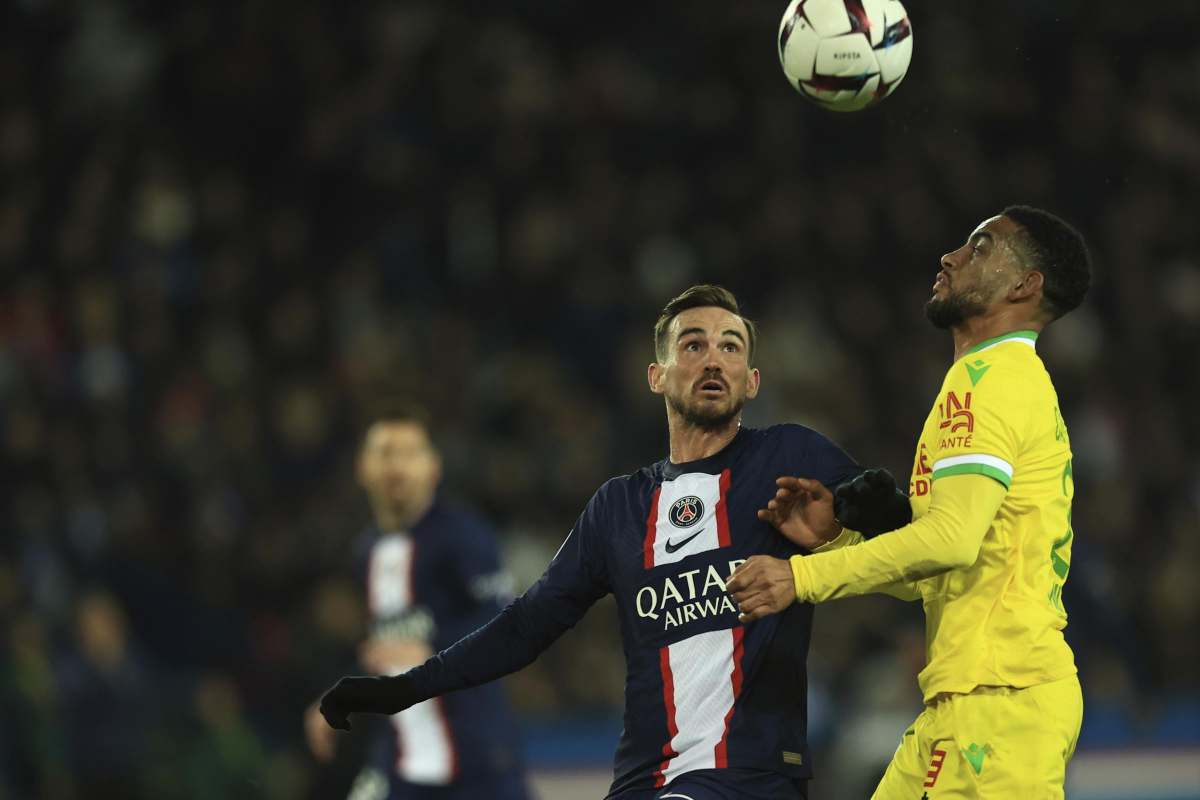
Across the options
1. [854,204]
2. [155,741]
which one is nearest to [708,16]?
[854,204]

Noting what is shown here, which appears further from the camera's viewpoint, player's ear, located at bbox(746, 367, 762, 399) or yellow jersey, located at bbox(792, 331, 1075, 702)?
player's ear, located at bbox(746, 367, 762, 399)

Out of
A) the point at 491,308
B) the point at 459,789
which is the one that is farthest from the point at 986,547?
the point at 491,308

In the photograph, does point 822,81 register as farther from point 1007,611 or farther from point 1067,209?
point 1067,209

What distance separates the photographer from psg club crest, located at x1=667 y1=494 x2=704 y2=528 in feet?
15.2

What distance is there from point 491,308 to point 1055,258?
804 cm

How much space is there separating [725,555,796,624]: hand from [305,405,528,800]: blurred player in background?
2.89 m

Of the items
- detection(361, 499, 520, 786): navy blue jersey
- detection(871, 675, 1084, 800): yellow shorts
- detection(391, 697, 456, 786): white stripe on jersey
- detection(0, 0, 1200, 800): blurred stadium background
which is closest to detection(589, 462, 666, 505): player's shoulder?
detection(871, 675, 1084, 800): yellow shorts

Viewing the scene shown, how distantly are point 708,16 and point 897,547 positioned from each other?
10.7 metres

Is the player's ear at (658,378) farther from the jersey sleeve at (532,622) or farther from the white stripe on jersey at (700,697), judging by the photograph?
the white stripe on jersey at (700,697)

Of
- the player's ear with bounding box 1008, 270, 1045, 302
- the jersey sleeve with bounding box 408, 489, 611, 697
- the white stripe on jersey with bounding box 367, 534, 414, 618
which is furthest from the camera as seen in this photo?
the white stripe on jersey with bounding box 367, 534, 414, 618

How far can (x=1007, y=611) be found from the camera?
435 centimetres

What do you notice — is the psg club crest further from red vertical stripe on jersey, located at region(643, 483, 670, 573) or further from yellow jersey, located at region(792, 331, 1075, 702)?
yellow jersey, located at region(792, 331, 1075, 702)

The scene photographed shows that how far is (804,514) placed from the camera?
14.7 feet

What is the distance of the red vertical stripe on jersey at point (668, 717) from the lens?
4.50 m
